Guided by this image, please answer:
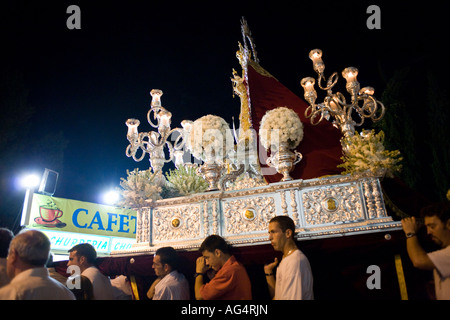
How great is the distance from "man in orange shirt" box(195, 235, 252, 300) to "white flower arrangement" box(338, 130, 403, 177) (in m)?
1.58

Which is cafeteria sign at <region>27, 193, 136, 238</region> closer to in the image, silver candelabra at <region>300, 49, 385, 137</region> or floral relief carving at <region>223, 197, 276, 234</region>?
floral relief carving at <region>223, 197, 276, 234</region>

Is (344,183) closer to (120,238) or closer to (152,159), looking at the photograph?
(152,159)

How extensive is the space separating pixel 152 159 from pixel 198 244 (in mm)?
1632

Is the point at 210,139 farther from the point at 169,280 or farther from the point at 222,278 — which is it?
the point at 222,278

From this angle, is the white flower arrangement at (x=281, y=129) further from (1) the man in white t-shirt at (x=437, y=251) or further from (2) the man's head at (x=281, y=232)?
(1) the man in white t-shirt at (x=437, y=251)

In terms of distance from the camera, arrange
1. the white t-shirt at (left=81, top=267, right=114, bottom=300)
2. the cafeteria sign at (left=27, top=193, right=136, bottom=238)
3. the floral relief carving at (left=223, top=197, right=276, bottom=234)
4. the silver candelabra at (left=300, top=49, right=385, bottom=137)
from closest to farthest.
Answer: the white t-shirt at (left=81, top=267, right=114, bottom=300) < the floral relief carving at (left=223, top=197, right=276, bottom=234) < the silver candelabra at (left=300, top=49, right=385, bottom=137) < the cafeteria sign at (left=27, top=193, right=136, bottom=238)

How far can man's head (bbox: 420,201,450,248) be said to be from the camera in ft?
7.81

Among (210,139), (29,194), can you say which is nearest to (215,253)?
(210,139)

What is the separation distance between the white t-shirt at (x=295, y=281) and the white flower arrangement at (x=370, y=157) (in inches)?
56.7

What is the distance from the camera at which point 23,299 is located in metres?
1.92

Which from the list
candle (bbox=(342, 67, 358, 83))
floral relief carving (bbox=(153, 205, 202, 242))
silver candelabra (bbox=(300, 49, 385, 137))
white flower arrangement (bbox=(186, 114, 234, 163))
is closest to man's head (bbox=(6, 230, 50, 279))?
floral relief carving (bbox=(153, 205, 202, 242))

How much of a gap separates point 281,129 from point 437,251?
208 cm

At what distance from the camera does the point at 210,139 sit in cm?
410
